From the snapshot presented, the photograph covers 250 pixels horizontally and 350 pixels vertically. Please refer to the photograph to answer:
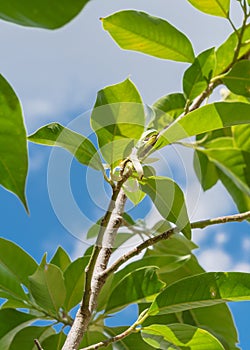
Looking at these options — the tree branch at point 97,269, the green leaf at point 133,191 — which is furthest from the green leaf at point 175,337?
the green leaf at point 133,191

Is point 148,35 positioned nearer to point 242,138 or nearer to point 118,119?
point 118,119

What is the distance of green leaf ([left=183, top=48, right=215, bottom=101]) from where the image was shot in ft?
4.31

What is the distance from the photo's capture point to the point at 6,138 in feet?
1.57

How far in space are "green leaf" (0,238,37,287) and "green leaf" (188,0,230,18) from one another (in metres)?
0.69

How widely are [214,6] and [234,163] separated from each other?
0.52 m

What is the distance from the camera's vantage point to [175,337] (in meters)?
1.00

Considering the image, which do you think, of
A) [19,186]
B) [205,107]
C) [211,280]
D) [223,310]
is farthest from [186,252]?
[19,186]

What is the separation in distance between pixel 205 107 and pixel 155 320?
1.60 feet

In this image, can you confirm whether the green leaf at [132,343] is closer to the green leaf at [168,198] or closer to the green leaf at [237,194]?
the green leaf at [168,198]

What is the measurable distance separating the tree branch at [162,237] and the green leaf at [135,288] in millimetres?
134

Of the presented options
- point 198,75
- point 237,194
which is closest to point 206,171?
point 237,194

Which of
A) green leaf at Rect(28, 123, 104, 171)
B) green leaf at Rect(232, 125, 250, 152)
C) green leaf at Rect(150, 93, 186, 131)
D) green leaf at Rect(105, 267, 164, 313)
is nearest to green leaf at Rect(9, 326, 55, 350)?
green leaf at Rect(105, 267, 164, 313)

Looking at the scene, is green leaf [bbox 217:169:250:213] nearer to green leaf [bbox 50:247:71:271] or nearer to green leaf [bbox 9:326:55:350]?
green leaf [bbox 50:247:71:271]

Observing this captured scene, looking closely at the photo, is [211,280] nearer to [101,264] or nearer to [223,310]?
[101,264]
